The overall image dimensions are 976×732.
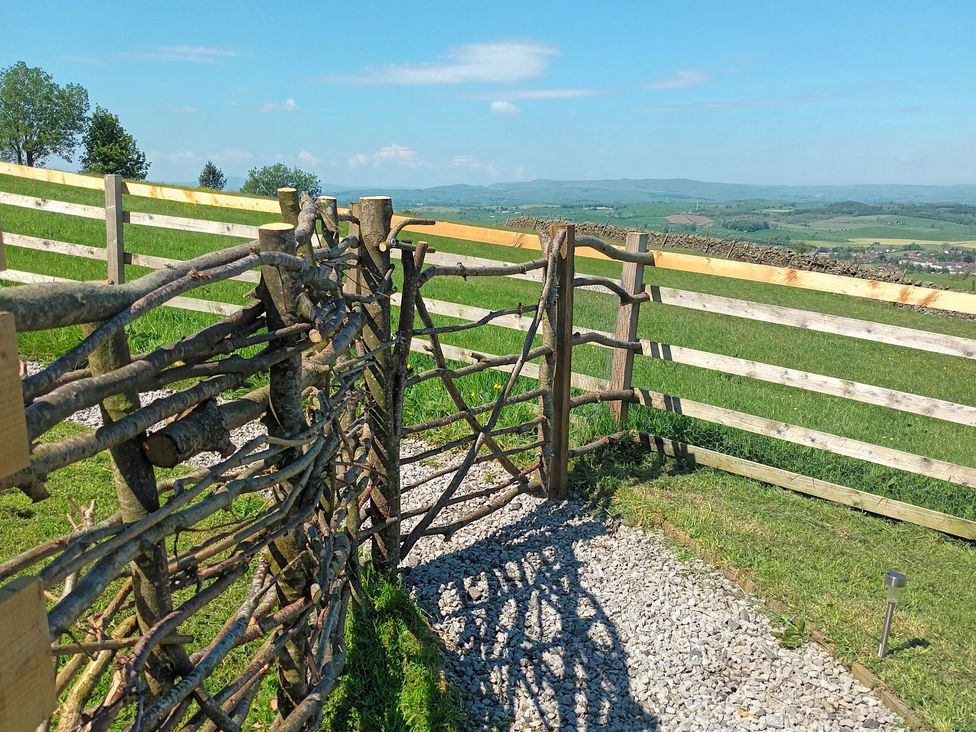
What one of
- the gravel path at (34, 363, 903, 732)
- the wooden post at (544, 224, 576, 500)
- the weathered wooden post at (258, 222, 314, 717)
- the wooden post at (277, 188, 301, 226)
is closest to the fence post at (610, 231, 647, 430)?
the wooden post at (544, 224, 576, 500)

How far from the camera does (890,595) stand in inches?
137

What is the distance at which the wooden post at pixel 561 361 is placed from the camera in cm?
470

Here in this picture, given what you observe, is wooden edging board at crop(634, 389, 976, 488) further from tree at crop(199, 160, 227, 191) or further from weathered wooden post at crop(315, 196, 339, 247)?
tree at crop(199, 160, 227, 191)

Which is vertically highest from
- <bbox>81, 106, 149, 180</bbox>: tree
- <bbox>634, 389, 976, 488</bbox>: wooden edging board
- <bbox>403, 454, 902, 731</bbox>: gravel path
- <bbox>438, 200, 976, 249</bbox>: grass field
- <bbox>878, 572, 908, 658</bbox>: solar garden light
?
<bbox>81, 106, 149, 180</bbox>: tree

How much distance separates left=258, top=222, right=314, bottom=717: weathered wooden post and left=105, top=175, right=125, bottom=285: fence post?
529 centimetres

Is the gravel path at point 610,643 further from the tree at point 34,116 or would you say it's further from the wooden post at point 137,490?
the tree at point 34,116

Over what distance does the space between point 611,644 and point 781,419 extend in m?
3.49

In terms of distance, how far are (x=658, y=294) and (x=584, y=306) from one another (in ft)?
2.03

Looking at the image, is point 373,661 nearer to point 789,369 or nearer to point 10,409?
point 10,409

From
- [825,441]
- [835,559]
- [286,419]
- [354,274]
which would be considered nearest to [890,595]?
[835,559]

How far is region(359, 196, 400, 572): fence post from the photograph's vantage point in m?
3.52

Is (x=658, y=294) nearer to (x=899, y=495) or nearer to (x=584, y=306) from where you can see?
(x=584, y=306)

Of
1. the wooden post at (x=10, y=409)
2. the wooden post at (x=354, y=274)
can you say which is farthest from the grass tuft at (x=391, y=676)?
the wooden post at (x=10, y=409)

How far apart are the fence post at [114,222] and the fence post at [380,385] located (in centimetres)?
431
